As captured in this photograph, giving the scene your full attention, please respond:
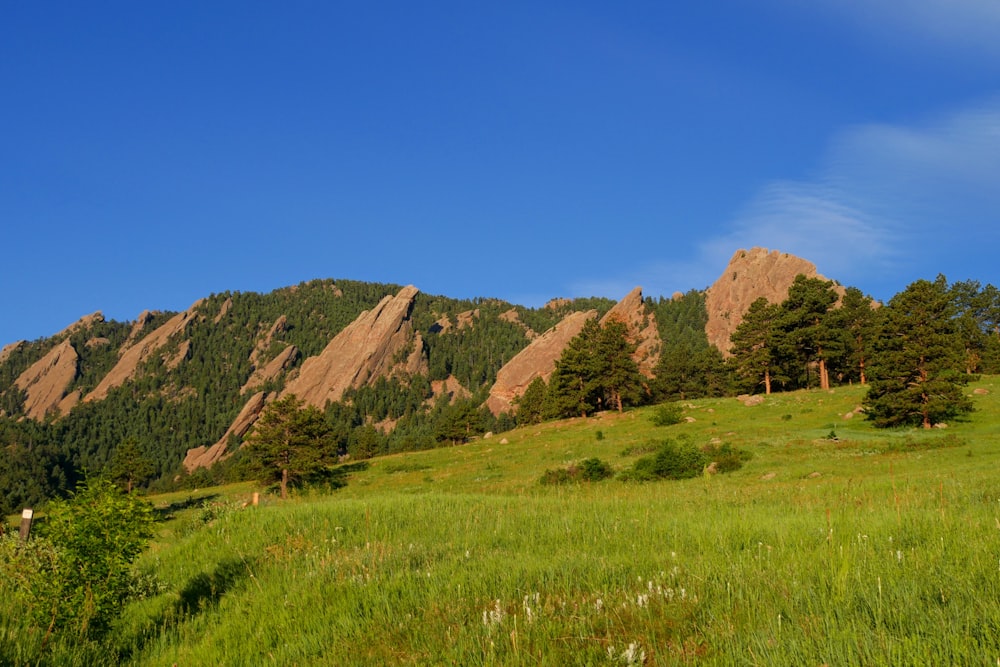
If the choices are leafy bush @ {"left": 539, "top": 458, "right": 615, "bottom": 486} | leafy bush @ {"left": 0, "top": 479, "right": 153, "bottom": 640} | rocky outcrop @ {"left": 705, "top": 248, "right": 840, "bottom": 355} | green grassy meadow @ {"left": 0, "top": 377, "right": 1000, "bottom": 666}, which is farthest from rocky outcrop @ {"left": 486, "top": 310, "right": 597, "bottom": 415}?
leafy bush @ {"left": 0, "top": 479, "right": 153, "bottom": 640}

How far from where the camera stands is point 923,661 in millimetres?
3139

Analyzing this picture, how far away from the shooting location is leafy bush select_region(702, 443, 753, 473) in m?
28.2

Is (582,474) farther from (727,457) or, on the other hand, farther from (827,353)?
(827,353)

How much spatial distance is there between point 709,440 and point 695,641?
35.9m

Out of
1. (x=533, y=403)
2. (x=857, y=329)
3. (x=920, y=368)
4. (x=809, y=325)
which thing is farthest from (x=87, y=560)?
(x=533, y=403)

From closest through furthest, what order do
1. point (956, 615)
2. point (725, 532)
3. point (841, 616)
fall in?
point (956, 615) < point (841, 616) < point (725, 532)

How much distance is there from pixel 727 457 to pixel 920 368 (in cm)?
1455

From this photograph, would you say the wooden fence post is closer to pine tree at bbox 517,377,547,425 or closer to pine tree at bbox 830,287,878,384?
pine tree at bbox 830,287,878,384

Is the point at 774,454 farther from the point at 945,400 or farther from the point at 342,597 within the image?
the point at 342,597

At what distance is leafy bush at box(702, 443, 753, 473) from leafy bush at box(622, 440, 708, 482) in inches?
28.7

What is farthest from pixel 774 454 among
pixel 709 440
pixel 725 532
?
pixel 725 532

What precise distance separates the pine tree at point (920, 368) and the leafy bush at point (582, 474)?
17288 mm

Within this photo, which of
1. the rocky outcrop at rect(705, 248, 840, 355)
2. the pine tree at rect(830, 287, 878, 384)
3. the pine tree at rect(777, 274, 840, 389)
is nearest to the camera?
the pine tree at rect(777, 274, 840, 389)

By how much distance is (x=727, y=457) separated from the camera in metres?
29.0
